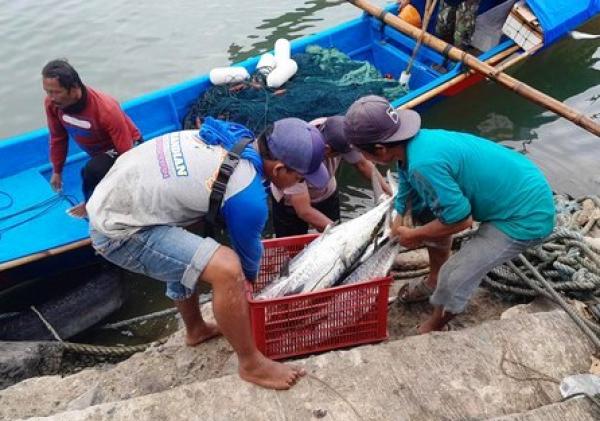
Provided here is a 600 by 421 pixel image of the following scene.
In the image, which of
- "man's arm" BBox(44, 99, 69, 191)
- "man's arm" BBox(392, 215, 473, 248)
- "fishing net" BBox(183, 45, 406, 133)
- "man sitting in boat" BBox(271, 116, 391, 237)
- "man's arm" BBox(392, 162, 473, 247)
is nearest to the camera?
"man's arm" BBox(392, 162, 473, 247)

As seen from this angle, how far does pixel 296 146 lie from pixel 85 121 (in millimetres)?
3300

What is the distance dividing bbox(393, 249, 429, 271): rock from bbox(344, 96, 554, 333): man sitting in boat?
1.21 metres

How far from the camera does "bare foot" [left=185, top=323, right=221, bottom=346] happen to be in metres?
4.23

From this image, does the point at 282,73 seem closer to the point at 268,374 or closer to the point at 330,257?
the point at 330,257

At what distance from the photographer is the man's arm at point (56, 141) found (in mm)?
5703

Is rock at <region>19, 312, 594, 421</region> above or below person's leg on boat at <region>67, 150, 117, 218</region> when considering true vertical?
above

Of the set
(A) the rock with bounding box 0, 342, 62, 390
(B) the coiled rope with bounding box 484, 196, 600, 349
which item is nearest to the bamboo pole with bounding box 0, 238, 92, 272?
(A) the rock with bounding box 0, 342, 62, 390

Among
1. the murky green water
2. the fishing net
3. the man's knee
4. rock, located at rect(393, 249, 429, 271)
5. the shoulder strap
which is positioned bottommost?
the murky green water

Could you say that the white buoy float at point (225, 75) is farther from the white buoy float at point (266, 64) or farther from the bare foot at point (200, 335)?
the bare foot at point (200, 335)

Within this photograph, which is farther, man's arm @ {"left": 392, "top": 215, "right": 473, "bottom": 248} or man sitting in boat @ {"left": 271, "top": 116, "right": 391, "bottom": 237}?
man sitting in boat @ {"left": 271, "top": 116, "right": 391, "bottom": 237}

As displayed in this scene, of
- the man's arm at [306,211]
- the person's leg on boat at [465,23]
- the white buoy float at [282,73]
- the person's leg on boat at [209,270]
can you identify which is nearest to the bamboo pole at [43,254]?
the man's arm at [306,211]

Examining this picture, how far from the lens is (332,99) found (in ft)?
24.6

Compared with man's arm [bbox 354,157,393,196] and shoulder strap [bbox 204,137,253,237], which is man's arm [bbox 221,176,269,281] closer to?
shoulder strap [bbox 204,137,253,237]

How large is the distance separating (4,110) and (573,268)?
8995mm
